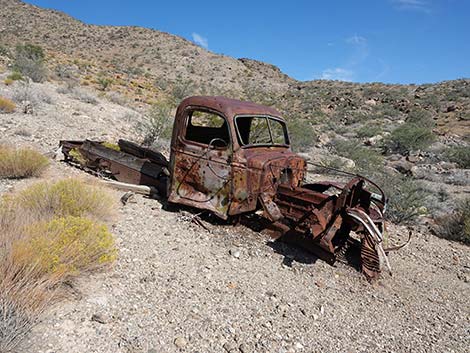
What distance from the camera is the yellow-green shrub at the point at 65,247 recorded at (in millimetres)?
2738

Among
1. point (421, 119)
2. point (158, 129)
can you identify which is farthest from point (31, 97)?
point (421, 119)

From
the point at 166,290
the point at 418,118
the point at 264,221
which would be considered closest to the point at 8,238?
the point at 166,290

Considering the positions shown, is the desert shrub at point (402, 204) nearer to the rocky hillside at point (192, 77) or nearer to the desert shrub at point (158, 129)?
the desert shrub at point (158, 129)

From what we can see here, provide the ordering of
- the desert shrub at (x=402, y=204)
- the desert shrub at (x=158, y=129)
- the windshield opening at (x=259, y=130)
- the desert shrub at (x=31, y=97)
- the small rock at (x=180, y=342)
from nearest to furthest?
1. the small rock at (x=180, y=342)
2. the windshield opening at (x=259, y=130)
3. the desert shrub at (x=402, y=204)
4. the desert shrub at (x=158, y=129)
5. the desert shrub at (x=31, y=97)

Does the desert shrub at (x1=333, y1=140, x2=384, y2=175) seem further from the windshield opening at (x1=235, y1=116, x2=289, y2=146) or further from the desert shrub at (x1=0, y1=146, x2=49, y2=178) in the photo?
the desert shrub at (x1=0, y1=146, x2=49, y2=178)

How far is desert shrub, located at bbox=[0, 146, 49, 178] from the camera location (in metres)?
5.47

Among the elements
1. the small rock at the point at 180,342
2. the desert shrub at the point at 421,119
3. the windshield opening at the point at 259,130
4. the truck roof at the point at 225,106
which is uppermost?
the desert shrub at the point at 421,119

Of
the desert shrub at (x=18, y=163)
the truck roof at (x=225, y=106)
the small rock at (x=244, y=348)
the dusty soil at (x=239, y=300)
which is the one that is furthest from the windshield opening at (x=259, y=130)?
the desert shrub at (x=18, y=163)

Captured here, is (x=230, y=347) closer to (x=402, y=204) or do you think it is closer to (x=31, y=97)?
(x=402, y=204)

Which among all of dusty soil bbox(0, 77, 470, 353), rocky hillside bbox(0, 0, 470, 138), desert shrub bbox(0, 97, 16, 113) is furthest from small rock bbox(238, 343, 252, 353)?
rocky hillside bbox(0, 0, 470, 138)

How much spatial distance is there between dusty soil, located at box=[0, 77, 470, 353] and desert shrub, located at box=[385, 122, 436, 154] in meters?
11.2

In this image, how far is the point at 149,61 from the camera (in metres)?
47.1

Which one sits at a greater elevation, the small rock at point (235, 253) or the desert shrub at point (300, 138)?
the desert shrub at point (300, 138)

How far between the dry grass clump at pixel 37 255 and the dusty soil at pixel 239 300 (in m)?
0.14
